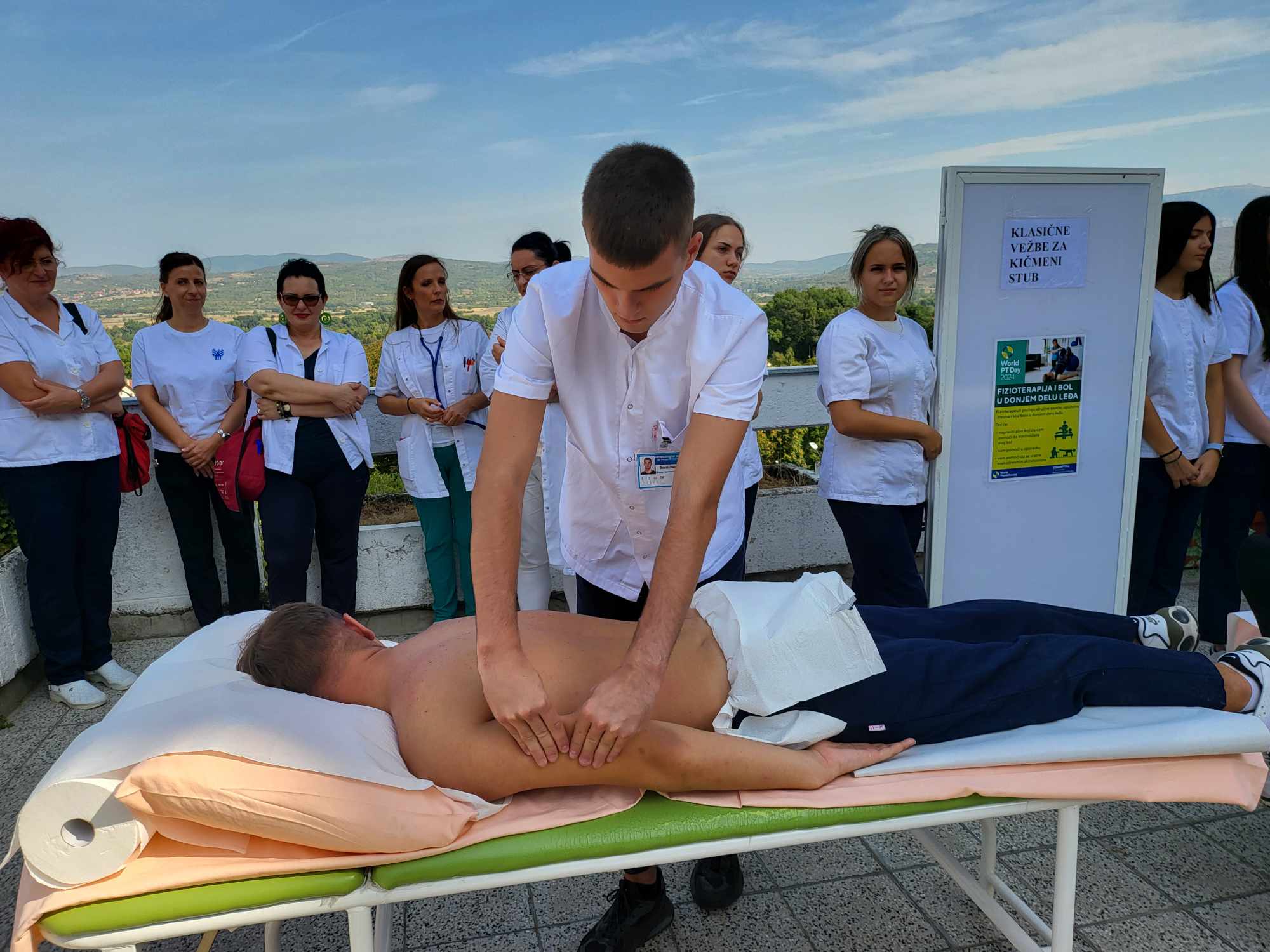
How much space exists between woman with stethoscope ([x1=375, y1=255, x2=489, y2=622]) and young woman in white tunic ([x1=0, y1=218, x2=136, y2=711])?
3.62 ft

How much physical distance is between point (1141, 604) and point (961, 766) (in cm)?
240

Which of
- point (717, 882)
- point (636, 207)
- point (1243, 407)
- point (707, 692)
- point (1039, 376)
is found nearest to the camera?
point (636, 207)

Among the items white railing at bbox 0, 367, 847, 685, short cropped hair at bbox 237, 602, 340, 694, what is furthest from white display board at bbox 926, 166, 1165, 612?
short cropped hair at bbox 237, 602, 340, 694

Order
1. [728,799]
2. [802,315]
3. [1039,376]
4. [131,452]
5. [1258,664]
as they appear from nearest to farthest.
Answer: [728,799] < [1258,664] < [1039,376] < [131,452] < [802,315]

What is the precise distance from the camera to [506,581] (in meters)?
1.48

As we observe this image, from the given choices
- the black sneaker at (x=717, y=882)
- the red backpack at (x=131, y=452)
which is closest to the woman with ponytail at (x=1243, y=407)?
the black sneaker at (x=717, y=882)

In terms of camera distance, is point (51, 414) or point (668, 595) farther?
point (51, 414)

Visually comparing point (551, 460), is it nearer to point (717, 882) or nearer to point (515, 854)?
point (717, 882)

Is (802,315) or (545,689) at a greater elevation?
(802,315)

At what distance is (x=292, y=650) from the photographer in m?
1.74

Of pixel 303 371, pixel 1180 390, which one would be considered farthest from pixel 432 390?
pixel 1180 390

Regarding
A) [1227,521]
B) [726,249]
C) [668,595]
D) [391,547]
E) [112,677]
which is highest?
[726,249]

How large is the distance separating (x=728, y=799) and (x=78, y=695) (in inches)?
112

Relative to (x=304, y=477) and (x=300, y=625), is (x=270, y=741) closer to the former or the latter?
(x=300, y=625)
